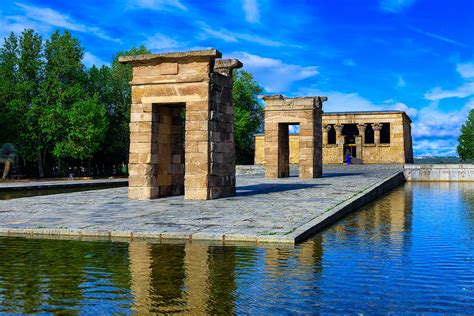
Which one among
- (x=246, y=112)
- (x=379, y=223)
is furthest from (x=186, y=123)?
(x=246, y=112)

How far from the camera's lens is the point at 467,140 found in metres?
65.5

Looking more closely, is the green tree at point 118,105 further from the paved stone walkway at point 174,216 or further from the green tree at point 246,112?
the paved stone walkway at point 174,216

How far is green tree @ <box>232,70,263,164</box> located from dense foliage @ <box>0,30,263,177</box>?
12.7 metres

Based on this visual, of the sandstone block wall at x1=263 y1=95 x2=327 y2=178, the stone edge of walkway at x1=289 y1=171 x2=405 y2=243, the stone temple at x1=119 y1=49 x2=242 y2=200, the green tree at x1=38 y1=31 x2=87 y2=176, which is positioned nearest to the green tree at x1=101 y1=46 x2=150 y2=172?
the green tree at x1=38 y1=31 x2=87 y2=176

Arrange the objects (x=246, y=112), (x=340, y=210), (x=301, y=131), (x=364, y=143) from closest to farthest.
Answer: (x=340, y=210), (x=301, y=131), (x=364, y=143), (x=246, y=112)

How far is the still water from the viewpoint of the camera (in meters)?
4.79

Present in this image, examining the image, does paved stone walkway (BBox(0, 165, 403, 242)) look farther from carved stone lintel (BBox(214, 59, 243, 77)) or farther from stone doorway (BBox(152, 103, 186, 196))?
carved stone lintel (BBox(214, 59, 243, 77))

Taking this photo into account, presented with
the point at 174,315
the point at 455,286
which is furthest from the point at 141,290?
the point at 455,286

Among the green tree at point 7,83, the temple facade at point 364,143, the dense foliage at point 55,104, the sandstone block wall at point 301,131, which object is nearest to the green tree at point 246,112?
the temple facade at point 364,143

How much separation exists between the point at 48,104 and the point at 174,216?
1355 inches

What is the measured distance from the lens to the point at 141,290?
210 inches

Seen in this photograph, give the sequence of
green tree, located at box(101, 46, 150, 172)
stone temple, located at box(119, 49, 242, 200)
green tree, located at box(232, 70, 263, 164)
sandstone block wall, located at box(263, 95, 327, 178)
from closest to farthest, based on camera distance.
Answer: stone temple, located at box(119, 49, 242, 200), sandstone block wall, located at box(263, 95, 327, 178), green tree, located at box(101, 46, 150, 172), green tree, located at box(232, 70, 263, 164)

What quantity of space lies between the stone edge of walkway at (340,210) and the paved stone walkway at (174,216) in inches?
6.0

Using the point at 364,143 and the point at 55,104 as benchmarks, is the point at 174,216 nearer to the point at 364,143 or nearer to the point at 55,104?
the point at 55,104
